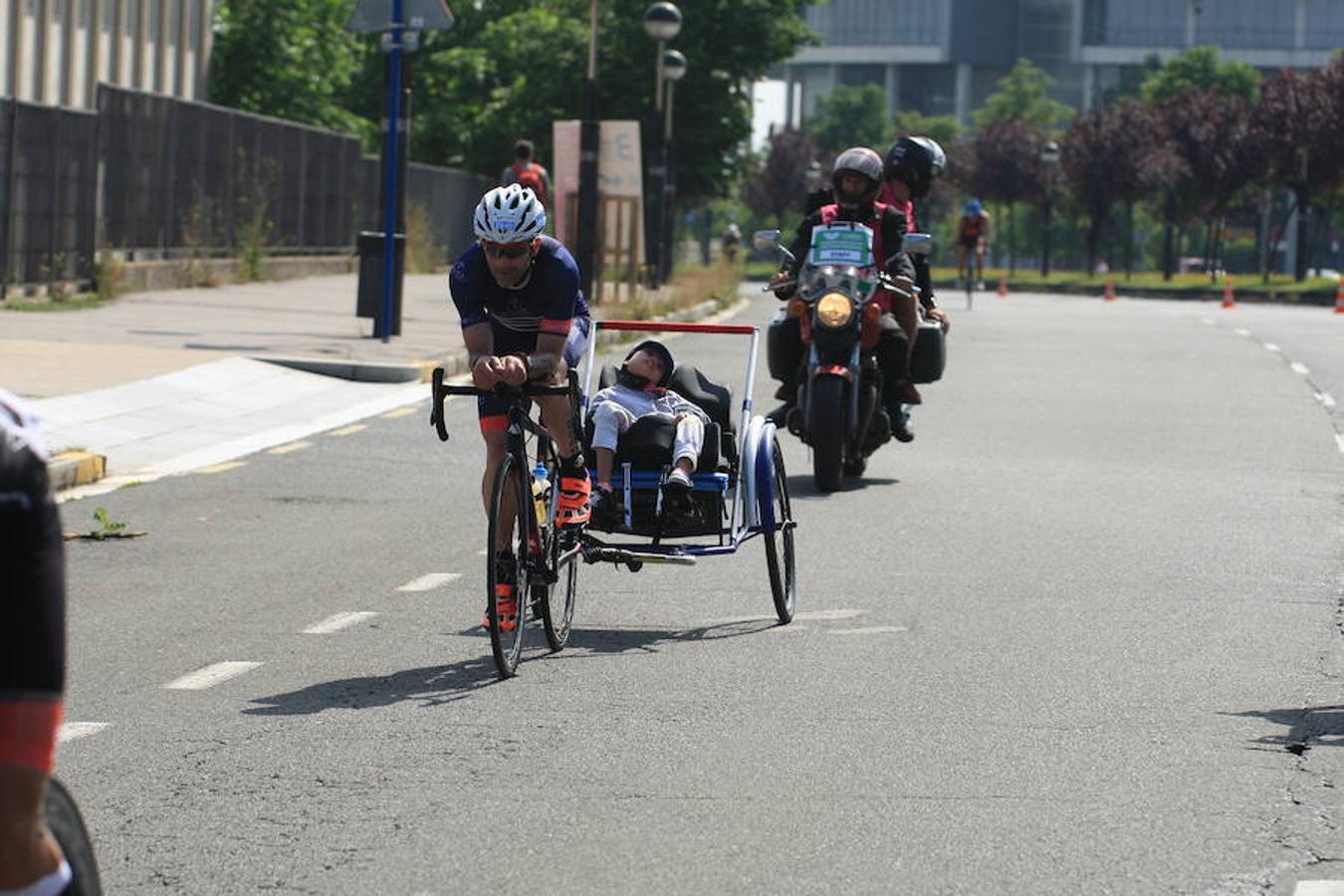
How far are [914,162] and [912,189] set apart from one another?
220mm

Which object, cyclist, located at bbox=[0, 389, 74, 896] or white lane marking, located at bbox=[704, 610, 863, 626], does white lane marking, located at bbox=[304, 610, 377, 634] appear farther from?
cyclist, located at bbox=[0, 389, 74, 896]

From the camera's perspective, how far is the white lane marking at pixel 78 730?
302 inches

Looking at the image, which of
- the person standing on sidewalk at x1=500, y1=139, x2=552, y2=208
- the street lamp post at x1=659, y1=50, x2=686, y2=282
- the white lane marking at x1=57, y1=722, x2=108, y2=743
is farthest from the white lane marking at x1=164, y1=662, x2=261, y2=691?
the street lamp post at x1=659, y1=50, x2=686, y2=282

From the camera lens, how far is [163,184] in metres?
32.5

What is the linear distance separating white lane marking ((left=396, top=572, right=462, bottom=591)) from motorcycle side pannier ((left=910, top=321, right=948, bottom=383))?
4.87 metres

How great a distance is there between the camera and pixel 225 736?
775 cm

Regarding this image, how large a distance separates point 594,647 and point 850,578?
6.91 ft

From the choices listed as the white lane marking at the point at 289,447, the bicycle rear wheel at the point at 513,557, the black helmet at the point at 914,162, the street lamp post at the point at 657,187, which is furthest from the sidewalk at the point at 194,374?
the street lamp post at the point at 657,187

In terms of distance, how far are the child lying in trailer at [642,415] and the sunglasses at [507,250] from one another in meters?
0.84

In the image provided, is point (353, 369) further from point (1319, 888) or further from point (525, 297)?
point (1319, 888)

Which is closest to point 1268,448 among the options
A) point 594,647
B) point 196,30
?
point 594,647

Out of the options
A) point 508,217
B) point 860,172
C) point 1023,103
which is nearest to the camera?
point 508,217

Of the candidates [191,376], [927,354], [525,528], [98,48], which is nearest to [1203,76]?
[98,48]

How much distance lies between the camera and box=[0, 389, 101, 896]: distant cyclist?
3.55 metres
